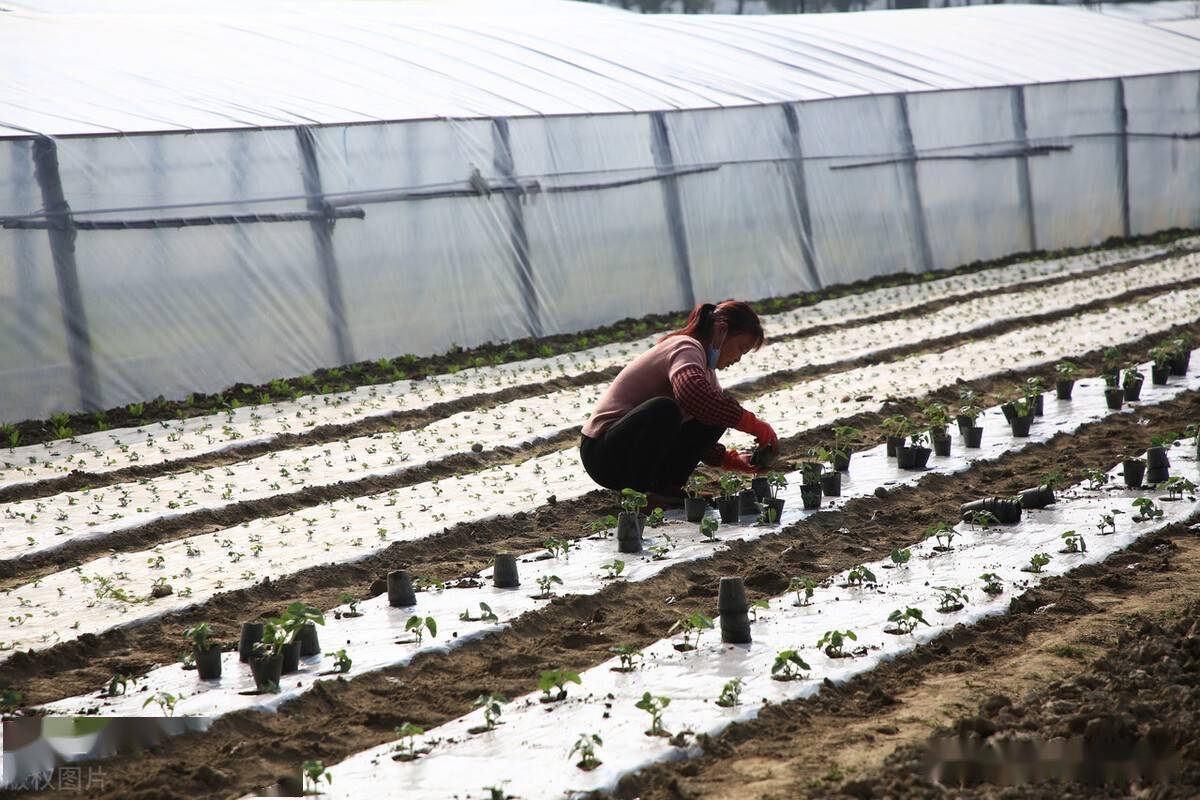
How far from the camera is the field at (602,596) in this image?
11.7 ft

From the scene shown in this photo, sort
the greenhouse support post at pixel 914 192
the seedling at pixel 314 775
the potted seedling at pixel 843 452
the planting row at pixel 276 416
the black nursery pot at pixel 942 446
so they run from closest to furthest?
the seedling at pixel 314 775
the potted seedling at pixel 843 452
the black nursery pot at pixel 942 446
the planting row at pixel 276 416
the greenhouse support post at pixel 914 192

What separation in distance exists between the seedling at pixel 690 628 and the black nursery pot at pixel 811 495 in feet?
5.78

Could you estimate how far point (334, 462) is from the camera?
7.93 metres

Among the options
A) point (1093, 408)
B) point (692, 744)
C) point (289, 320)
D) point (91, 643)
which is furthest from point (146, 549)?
point (1093, 408)

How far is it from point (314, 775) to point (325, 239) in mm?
8731

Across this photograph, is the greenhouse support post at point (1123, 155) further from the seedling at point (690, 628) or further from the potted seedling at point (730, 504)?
the seedling at point (690, 628)

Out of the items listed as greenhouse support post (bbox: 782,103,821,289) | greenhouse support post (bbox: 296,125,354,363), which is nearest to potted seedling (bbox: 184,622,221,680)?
greenhouse support post (bbox: 296,125,354,363)

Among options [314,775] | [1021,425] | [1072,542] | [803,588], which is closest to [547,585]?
[803,588]

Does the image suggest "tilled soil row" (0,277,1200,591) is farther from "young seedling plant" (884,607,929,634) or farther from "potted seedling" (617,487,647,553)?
"young seedling plant" (884,607,929,634)

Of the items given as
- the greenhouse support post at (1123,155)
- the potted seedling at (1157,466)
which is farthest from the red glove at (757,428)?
the greenhouse support post at (1123,155)

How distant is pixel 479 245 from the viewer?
42.0 feet

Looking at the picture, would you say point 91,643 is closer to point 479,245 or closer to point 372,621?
point 372,621

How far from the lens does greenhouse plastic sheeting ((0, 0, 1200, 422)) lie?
10148 mm

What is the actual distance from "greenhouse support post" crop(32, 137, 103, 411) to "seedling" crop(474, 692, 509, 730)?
22.7ft
